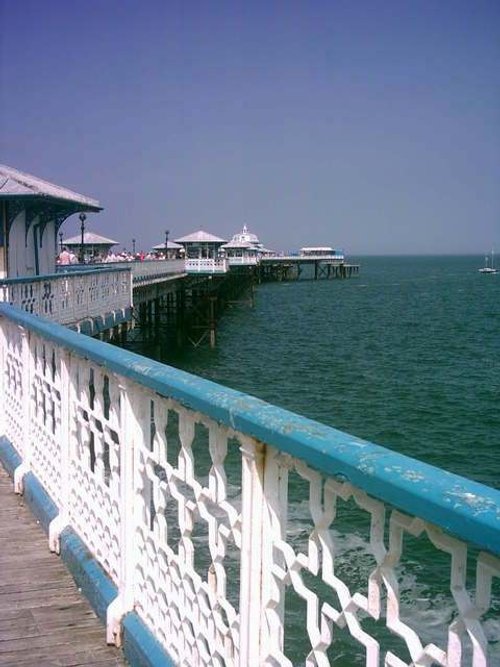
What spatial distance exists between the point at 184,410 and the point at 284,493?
0.54 m

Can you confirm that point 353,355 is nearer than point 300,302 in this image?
Yes

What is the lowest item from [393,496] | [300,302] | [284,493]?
[300,302]

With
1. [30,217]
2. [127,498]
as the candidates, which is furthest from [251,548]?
[30,217]

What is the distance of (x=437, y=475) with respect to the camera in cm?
132

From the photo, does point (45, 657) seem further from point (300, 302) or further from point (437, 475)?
point (300, 302)

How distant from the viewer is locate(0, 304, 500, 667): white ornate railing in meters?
1.29

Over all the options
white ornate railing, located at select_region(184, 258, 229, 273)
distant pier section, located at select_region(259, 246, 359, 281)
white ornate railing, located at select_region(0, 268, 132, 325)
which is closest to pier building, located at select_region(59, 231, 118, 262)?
white ornate railing, located at select_region(184, 258, 229, 273)

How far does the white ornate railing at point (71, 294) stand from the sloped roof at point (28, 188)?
5.05 ft

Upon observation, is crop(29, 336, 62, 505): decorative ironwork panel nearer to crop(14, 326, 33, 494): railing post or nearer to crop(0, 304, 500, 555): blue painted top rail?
crop(14, 326, 33, 494): railing post

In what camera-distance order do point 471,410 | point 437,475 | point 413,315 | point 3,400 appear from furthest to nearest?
point 413,315 → point 471,410 → point 3,400 → point 437,475

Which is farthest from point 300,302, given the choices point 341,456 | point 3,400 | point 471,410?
point 341,456

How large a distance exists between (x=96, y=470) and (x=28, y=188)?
11239 mm

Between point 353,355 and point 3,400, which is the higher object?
point 3,400

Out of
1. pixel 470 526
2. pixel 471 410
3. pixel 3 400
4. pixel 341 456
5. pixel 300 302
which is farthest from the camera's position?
pixel 300 302
